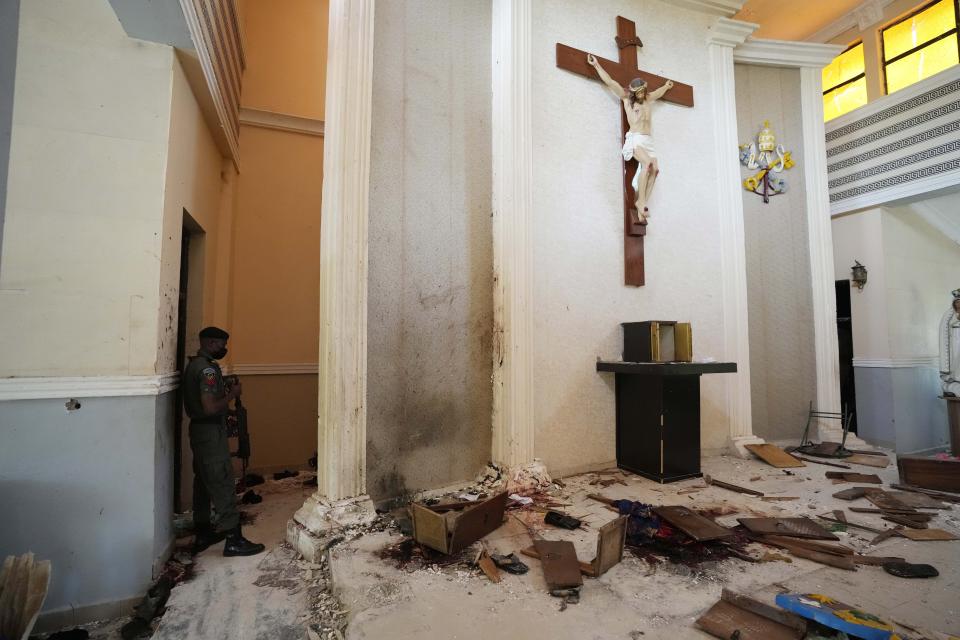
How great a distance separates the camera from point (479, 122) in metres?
3.96

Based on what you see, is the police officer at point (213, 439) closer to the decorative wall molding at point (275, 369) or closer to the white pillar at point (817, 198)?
the decorative wall molding at point (275, 369)

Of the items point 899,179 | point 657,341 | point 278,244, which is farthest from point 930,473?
point 278,244

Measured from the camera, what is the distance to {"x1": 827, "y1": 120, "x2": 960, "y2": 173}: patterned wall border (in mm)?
5691

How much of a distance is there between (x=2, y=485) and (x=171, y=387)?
0.88 m

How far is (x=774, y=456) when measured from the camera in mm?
4758

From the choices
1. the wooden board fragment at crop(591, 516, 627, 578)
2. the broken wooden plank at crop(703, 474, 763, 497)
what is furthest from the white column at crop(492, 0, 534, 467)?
the broken wooden plank at crop(703, 474, 763, 497)

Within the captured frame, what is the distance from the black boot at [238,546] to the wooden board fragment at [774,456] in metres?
4.58

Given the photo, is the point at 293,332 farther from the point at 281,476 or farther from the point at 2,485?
the point at 2,485

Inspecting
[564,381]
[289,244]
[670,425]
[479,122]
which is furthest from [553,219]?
[289,244]

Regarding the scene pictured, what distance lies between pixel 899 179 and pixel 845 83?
2.23 m

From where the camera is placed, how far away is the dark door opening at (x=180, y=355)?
3459 mm

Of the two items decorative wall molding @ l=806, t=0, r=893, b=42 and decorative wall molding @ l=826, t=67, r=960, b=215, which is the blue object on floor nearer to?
decorative wall molding @ l=826, t=67, r=960, b=215

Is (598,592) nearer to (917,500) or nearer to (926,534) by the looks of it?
(926,534)

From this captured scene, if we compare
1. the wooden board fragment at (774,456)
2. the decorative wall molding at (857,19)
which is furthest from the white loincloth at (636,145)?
the decorative wall molding at (857,19)
